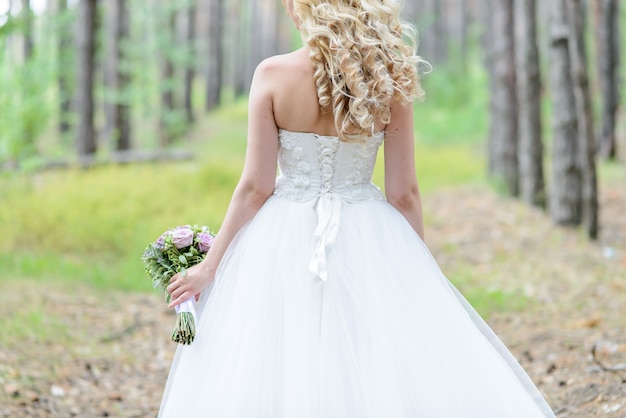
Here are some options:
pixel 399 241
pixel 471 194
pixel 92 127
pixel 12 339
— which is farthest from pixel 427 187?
pixel 399 241

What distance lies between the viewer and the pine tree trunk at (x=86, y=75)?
14570 millimetres

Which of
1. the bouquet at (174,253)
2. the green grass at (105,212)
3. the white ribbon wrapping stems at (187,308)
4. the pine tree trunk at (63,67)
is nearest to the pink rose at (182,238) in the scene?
the bouquet at (174,253)

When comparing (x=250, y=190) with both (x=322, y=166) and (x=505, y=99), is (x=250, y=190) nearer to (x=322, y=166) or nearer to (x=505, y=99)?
(x=322, y=166)

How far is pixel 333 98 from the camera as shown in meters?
3.30

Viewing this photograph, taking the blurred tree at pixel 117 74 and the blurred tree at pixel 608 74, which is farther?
the blurred tree at pixel 117 74

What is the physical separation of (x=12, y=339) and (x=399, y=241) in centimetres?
404

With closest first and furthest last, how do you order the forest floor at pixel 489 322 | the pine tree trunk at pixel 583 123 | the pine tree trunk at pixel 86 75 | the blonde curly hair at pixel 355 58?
the blonde curly hair at pixel 355 58 → the forest floor at pixel 489 322 → the pine tree trunk at pixel 583 123 → the pine tree trunk at pixel 86 75

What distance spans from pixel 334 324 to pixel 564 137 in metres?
6.80

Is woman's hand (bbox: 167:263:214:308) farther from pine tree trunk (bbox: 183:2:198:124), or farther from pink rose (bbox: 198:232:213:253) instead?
pine tree trunk (bbox: 183:2:198:124)

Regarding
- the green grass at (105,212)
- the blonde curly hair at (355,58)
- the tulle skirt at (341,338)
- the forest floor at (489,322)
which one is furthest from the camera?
the green grass at (105,212)

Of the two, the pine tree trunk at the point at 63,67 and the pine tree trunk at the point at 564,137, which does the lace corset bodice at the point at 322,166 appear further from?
the pine tree trunk at the point at 63,67

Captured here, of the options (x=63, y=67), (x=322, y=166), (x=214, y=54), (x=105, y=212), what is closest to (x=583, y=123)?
(x=105, y=212)

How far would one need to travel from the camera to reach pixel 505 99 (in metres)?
13.1

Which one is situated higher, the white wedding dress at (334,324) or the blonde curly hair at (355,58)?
the blonde curly hair at (355,58)
